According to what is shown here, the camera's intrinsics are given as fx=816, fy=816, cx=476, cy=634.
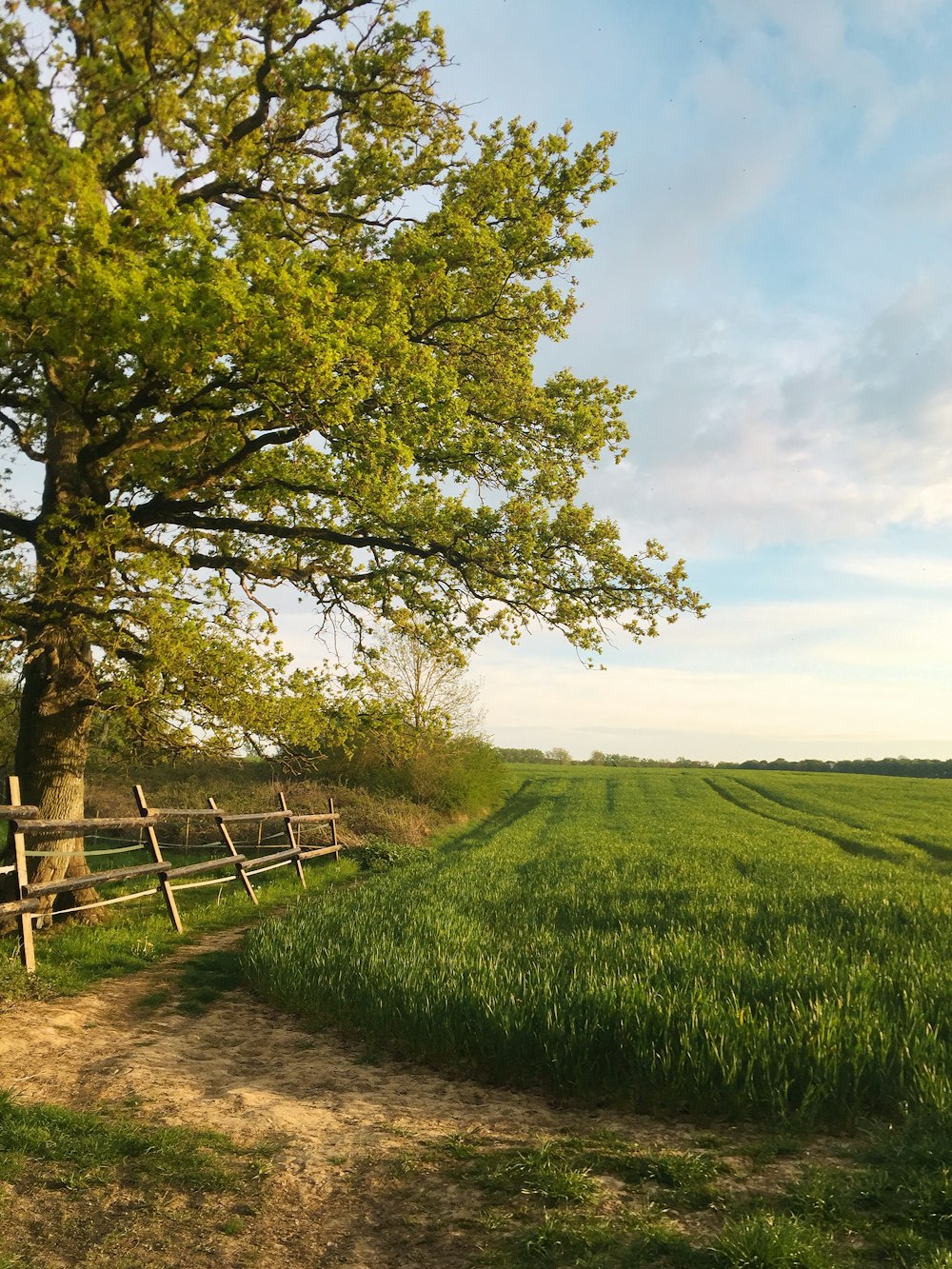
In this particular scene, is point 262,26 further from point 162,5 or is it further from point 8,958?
point 8,958

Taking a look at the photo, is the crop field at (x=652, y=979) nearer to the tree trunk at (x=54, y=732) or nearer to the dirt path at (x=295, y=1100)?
the dirt path at (x=295, y=1100)

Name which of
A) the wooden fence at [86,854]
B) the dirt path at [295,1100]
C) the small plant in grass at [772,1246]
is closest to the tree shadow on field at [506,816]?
the wooden fence at [86,854]

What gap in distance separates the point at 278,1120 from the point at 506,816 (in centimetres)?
3414

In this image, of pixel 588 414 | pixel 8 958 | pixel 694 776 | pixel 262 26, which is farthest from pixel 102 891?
pixel 694 776

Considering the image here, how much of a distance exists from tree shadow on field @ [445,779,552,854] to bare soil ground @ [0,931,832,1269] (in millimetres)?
15512

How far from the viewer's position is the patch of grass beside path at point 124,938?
9.28 m

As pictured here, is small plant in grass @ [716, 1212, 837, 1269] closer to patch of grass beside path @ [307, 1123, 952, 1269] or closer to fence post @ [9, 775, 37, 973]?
patch of grass beside path @ [307, 1123, 952, 1269]

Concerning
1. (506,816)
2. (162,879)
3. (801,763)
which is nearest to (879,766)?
(801,763)

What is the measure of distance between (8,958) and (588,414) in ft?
40.2

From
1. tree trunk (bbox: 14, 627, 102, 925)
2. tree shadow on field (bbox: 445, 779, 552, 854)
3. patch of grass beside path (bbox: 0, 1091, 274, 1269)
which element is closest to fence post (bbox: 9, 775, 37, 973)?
tree trunk (bbox: 14, 627, 102, 925)

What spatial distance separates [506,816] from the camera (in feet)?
129

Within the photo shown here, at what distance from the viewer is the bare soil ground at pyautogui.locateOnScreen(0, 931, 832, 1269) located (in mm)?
4234

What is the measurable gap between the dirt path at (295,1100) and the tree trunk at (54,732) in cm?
384

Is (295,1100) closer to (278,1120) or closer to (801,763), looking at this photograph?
(278,1120)
